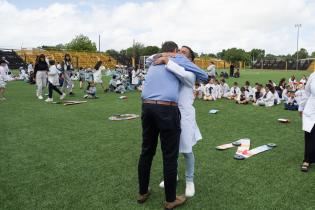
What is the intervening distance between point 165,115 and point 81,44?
6999 centimetres

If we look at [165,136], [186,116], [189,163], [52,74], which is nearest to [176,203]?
[189,163]

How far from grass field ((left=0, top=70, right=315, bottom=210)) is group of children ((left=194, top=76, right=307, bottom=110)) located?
10.7 ft

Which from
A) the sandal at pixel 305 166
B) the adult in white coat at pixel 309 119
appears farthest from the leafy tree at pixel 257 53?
the sandal at pixel 305 166

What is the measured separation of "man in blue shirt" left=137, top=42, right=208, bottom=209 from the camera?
3.86 m

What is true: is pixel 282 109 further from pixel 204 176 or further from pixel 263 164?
pixel 204 176

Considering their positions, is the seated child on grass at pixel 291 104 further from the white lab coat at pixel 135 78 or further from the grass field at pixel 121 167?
the white lab coat at pixel 135 78

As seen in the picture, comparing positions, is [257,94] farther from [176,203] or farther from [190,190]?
[176,203]

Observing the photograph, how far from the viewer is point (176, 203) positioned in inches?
161

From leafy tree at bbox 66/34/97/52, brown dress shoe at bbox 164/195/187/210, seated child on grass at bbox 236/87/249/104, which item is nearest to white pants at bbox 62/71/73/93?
seated child on grass at bbox 236/87/249/104

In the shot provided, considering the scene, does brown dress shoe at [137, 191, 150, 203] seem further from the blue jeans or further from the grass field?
the blue jeans

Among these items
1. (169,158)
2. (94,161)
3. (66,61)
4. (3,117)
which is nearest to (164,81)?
(169,158)

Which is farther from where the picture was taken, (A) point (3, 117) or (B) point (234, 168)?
(A) point (3, 117)

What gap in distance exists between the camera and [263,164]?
5.80 meters

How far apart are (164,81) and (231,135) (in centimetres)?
466
